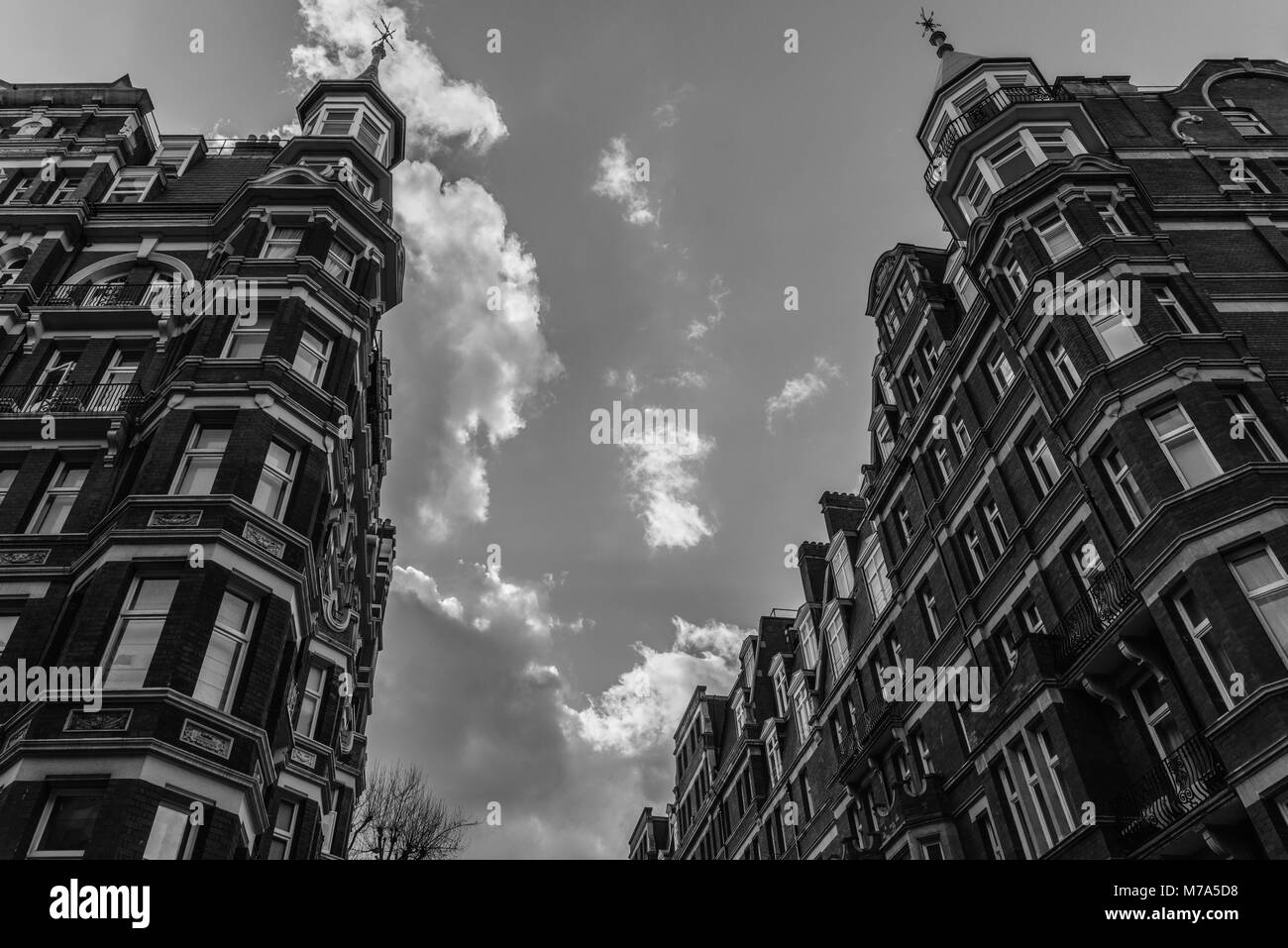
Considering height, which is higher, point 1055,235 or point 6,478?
point 1055,235

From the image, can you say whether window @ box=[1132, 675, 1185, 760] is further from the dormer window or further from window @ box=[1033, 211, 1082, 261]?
the dormer window

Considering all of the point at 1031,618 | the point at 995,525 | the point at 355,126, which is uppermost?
the point at 355,126

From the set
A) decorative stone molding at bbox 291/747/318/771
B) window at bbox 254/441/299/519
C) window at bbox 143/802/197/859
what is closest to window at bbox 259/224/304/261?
window at bbox 254/441/299/519

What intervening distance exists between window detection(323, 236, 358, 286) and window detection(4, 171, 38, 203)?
1053 cm

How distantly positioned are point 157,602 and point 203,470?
3.61 meters

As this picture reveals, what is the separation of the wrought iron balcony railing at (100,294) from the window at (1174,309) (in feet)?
86.5

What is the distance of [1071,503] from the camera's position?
74.1 feet

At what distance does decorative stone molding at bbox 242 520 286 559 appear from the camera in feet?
61.0

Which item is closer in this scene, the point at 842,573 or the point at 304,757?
the point at 304,757

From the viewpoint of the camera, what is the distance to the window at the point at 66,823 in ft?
45.8

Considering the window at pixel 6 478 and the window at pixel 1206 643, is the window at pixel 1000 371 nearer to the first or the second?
the window at pixel 1206 643

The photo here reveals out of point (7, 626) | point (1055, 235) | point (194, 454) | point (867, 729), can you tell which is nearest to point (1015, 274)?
point (1055, 235)

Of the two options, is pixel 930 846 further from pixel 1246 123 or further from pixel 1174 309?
pixel 1246 123

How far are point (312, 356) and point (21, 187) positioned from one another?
14.5 m
